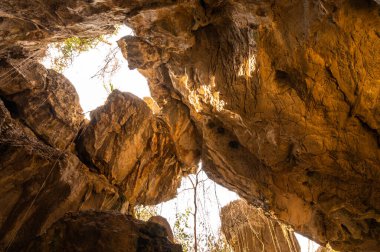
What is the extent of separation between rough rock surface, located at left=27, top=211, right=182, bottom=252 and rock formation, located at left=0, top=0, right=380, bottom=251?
2.44m

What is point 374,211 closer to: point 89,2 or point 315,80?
point 315,80

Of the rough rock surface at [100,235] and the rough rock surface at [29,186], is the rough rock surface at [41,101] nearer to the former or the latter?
the rough rock surface at [29,186]

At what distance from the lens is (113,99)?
9281 mm

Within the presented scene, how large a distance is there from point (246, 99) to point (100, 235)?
3.92 meters

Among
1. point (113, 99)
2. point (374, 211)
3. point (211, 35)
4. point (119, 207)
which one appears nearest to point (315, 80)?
point (211, 35)

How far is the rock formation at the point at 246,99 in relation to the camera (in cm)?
483

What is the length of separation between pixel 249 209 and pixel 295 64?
7113mm

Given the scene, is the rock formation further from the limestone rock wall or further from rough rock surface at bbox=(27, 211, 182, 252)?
rough rock surface at bbox=(27, 211, 182, 252)

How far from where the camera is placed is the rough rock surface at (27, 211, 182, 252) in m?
3.73

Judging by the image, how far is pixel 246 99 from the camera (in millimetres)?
6207

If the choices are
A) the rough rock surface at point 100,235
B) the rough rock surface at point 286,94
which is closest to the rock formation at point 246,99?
the rough rock surface at point 286,94

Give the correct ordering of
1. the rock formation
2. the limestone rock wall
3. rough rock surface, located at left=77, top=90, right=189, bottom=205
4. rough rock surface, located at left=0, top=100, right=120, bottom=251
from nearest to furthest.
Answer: the rock formation < rough rock surface, located at left=0, top=100, right=120, bottom=251 < the limestone rock wall < rough rock surface, located at left=77, top=90, right=189, bottom=205

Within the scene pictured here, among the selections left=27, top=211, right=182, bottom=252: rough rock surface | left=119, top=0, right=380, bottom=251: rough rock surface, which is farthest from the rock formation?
left=27, top=211, right=182, bottom=252: rough rock surface

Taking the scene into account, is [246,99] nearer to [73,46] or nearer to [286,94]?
[286,94]
